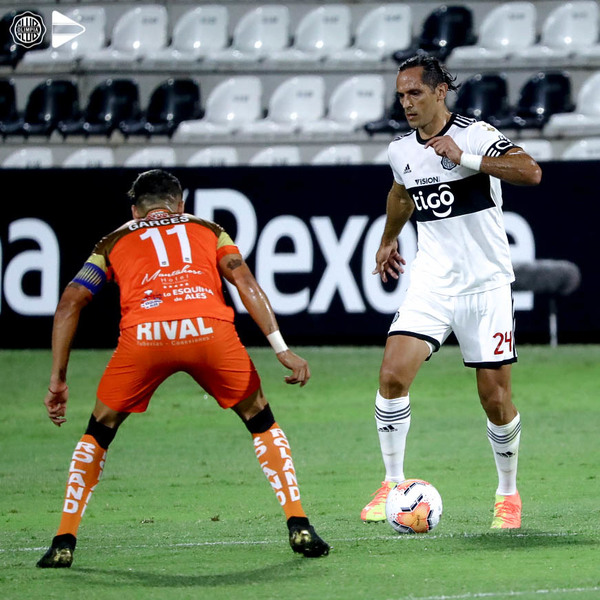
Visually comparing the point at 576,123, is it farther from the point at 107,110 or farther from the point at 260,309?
the point at 260,309

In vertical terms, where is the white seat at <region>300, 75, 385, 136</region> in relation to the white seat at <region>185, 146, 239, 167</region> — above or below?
above

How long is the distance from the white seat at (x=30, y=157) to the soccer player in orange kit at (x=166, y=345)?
38.2ft

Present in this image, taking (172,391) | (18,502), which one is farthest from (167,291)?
(172,391)

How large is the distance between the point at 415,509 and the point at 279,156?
10.5 meters

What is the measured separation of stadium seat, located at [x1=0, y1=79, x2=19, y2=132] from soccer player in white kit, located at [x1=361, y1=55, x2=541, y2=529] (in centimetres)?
1210

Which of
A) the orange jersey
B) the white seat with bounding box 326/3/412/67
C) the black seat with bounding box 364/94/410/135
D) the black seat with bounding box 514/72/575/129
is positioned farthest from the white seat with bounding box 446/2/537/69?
the orange jersey

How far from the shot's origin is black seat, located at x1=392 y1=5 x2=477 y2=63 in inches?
667

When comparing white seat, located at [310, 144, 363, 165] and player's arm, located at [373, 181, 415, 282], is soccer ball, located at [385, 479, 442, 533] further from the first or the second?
white seat, located at [310, 144, 363, 165]

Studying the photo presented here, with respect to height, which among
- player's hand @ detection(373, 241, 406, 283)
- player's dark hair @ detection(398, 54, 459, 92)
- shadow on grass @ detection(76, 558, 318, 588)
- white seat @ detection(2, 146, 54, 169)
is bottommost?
shadow on grass @ detection(76, 558, 318, 588)

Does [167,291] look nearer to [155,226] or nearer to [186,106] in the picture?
[155,226]

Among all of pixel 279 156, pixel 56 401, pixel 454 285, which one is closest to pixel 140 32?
pixel 279 156

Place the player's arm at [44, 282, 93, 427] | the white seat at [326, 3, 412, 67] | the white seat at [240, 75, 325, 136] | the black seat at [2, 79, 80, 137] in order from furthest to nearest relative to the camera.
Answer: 1. the white seat at [326, 3, 412, 67]
2. the black seat at [2, 79, 80, 137]
3. the white seat at [240, 75, 325, 136]
4. the player's arm at [44, 282, 93, 427]

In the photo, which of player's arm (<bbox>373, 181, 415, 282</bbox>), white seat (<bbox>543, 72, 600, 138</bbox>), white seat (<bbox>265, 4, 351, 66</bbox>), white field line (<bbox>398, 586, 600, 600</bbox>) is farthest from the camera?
white seat (<bbox>265, 4, 351, 66</bbox>)

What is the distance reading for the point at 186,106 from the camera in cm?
1717
